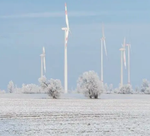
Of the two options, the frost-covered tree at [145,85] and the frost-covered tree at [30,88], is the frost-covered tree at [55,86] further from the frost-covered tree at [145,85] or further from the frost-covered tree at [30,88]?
the frost-covered tree at [145,85]

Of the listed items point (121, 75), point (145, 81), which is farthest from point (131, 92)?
point (121, 75)

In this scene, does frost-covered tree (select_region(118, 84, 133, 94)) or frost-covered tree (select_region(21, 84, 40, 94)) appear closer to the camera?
frost-covered tree (select_region(118, 84, 133, 94))

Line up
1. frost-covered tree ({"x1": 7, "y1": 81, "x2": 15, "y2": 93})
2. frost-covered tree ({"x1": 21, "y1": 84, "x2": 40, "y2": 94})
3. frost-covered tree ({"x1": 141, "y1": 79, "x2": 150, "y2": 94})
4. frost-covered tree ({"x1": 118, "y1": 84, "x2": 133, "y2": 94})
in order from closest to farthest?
frost-covered tree ({"x1": 118, "y1": 84, "x2": 133, "y2": 94}), frost-covered tree ({"x1": 21, "y1": 84, "x2": 40, "y2": 94}), frost-covered tree ({"x1": 141, "y1": 79, "x2": 150, "y2": 94}), frost-covered tree ({"x1": 7, "y1": 81, "x2": 15, "y2": 93})

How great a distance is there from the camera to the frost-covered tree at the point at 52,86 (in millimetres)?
73625

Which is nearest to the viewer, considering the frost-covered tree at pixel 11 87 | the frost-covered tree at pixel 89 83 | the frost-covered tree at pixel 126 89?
the frost-covered tree at pixel 89 83

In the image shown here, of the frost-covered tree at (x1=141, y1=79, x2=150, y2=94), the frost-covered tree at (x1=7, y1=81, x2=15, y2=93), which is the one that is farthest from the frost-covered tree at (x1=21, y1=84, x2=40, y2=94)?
the frost-covered tree at (x1=141, y1=79, x2=150, y2=94)

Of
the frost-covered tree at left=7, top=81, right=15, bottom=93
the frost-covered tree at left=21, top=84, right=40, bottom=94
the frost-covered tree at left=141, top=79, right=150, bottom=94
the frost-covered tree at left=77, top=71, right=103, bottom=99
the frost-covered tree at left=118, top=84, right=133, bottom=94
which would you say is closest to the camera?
the frost-covered tree at left=77, top=71, right=103, bottom=99

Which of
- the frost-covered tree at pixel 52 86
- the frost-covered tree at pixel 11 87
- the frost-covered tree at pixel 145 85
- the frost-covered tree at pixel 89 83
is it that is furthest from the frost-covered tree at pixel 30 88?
the frost-covered tree at pixel 89 83

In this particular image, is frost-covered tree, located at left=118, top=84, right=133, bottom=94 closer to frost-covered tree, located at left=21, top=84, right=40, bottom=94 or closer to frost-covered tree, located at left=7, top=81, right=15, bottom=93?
frost-covered tree, located at left=21, top=84, right=40, bottom=94

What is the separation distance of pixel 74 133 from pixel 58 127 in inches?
114

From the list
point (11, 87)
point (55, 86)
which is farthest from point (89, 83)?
point (11, 87)

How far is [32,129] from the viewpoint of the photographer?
2592cm

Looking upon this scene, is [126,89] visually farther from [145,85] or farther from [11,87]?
[11,87]

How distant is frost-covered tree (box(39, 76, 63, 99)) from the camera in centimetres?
7362
